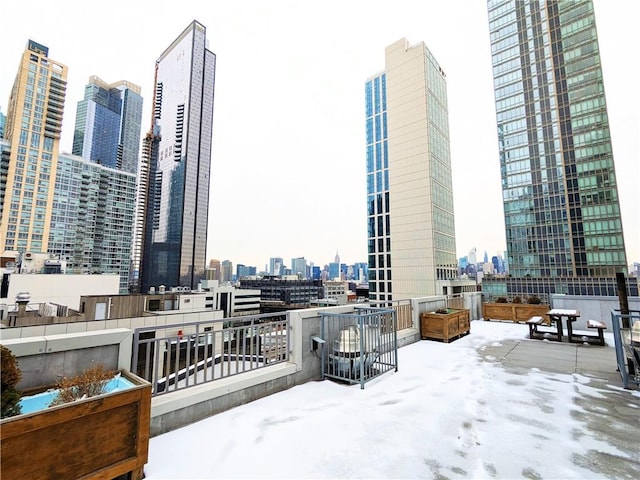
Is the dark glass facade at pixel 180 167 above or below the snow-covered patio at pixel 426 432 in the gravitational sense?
above

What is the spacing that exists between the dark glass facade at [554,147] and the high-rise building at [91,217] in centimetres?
10492

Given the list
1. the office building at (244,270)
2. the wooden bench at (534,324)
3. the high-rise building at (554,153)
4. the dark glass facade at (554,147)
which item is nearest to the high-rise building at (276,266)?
the office building at (244,270)

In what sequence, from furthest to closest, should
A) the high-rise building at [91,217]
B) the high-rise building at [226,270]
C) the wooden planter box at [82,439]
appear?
the high-rise building at [226,270] < the high-rise building at [91,217] < the wooden planter box at [82,439]

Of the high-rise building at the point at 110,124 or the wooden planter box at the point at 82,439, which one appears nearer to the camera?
the wooden planter box at the point at 82,439

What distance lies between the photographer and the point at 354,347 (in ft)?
15.0

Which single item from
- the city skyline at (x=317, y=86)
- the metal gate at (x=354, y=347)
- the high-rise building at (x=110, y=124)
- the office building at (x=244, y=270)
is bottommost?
the metal gate at (x=354, y=347)

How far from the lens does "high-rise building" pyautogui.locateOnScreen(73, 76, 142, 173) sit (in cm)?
13788

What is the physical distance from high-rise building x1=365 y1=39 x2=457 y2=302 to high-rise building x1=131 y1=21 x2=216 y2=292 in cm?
7679

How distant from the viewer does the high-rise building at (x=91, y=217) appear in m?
77.8

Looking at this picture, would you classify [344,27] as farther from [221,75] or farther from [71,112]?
[71,112]

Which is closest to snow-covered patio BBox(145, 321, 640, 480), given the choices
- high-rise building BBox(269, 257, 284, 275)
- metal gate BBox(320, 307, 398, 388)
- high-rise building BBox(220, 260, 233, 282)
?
metal gate BBox(320, 307, 398, 388)

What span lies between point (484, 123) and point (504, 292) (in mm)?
34876

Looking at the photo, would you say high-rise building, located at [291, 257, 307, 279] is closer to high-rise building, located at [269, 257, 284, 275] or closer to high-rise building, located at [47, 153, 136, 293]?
high-rise building, located at [269, 257, 284, 275]

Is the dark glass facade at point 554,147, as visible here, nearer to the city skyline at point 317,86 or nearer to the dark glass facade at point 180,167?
the city skyline at point 317,86
